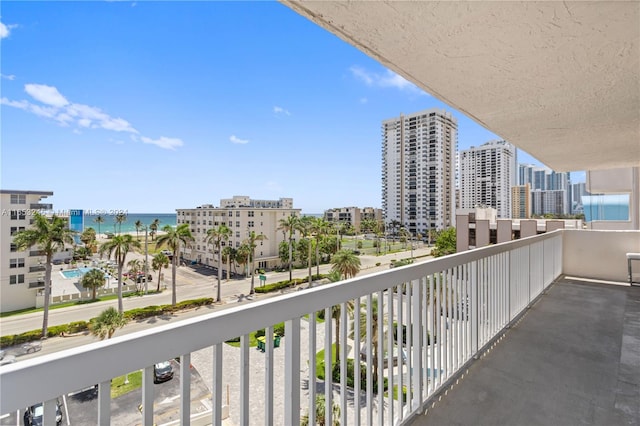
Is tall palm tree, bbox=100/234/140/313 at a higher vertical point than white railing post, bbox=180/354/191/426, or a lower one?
lower

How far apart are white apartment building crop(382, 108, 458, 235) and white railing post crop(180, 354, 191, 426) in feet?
198

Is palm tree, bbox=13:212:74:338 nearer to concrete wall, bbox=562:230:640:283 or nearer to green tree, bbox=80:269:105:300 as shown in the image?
green tree, bbox=80:269:105:300

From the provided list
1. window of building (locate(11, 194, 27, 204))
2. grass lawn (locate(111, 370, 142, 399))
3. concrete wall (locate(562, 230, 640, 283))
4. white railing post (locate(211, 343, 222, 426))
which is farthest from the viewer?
window of building (locate(11, 194, 27, 204))

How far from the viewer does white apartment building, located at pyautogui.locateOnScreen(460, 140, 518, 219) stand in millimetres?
62125

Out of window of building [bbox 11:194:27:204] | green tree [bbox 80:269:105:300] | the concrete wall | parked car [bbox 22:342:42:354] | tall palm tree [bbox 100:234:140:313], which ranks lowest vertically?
parked car [bbox 22:342:42:354]

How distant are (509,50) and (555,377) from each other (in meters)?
2.13

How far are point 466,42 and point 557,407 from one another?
82.9 inches

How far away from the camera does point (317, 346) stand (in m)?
1.41

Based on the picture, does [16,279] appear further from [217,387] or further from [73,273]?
[217,387]

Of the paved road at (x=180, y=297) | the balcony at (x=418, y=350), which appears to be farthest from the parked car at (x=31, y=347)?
the balcony at (x=418, y=350)

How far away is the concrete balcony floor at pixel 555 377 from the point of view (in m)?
1.70

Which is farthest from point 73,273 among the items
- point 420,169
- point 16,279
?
point 420,169

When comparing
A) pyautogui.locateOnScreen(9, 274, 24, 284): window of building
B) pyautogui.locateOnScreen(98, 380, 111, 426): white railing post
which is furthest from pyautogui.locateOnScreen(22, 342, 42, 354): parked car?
pyautogui.locateOnScreen(98, 380, 111, 426): white railing post

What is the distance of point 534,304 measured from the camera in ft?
12.2
